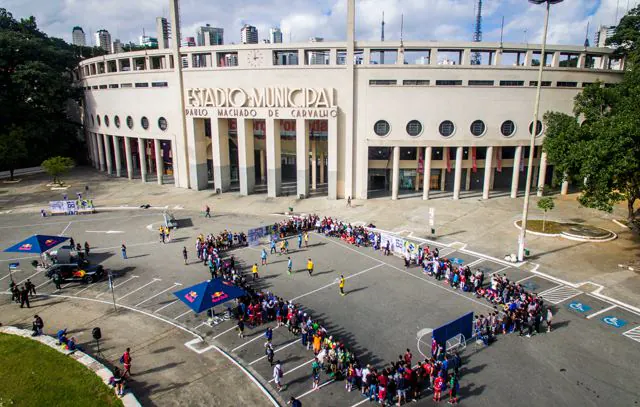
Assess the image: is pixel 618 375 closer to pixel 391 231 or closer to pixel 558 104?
pixel 391 231

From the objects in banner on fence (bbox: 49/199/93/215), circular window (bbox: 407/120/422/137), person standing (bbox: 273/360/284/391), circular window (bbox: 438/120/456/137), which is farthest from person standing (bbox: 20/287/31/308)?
circular window (bbox: 438/120/456/137)

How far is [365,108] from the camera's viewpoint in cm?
4634

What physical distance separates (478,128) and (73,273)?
132 ft

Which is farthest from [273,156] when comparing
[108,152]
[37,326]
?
[108,152]

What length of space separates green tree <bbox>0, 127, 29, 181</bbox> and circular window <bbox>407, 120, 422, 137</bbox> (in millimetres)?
52725

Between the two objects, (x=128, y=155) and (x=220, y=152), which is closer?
(x=220, y=152)

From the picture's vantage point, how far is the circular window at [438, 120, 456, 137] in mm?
46000

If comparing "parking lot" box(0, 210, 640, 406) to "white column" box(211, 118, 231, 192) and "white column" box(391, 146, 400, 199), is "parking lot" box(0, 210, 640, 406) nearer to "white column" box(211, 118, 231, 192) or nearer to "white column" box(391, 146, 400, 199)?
A: "white column" box(391, 146, 400, 199)

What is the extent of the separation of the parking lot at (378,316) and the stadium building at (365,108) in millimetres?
15916

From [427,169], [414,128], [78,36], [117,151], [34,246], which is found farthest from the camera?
[78,36]

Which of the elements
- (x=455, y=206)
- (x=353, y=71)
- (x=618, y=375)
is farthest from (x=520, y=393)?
(x=353, y=71)

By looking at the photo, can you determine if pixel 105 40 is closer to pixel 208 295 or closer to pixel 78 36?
pixel 78 36

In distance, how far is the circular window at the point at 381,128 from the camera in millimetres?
46647

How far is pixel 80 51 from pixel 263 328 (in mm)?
89822
